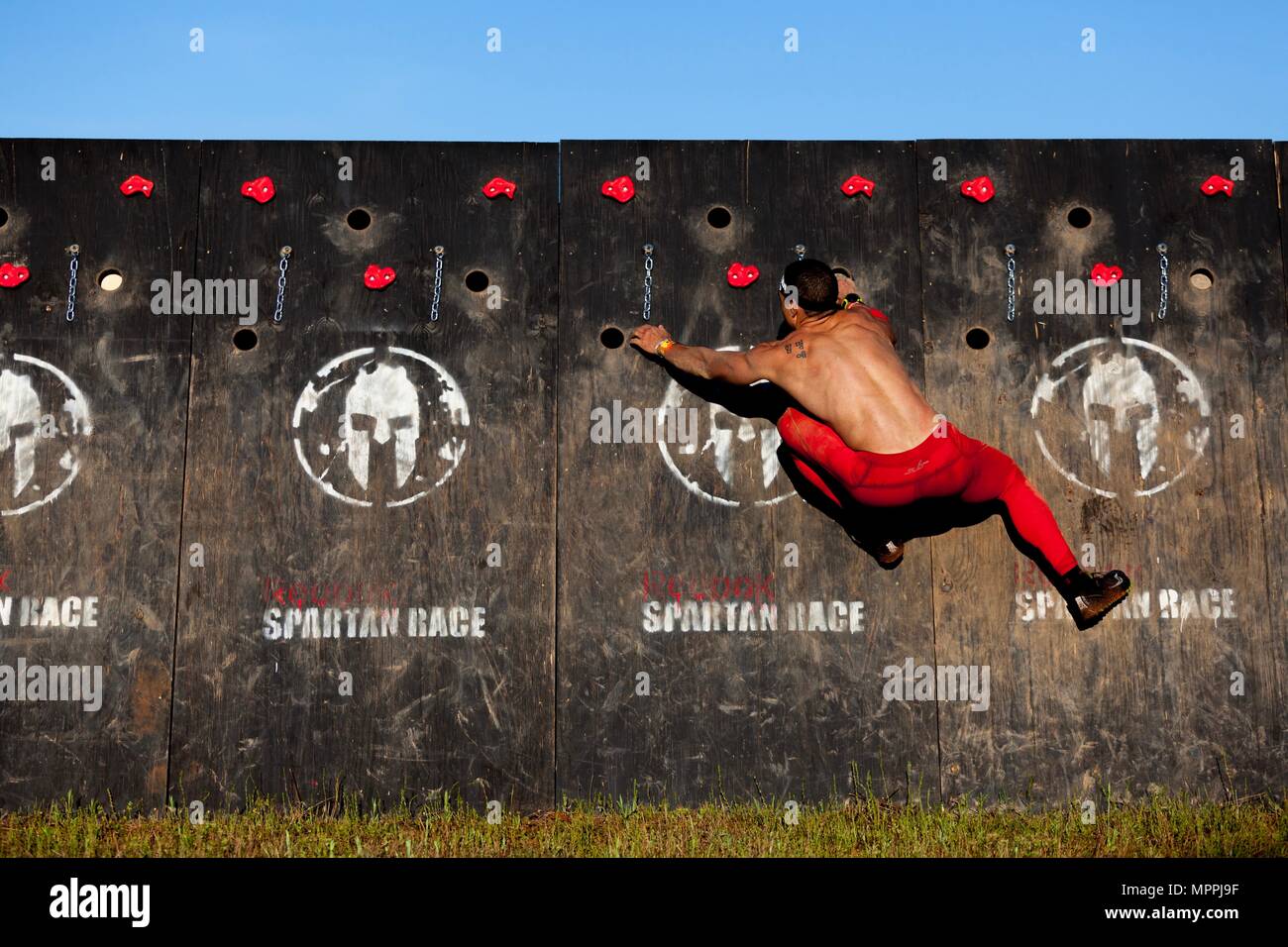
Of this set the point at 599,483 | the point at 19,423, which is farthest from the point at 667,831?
the point at 19,423

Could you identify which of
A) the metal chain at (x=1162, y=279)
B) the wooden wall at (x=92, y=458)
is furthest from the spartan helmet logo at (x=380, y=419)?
the metal chain at (x=1162, y=279)

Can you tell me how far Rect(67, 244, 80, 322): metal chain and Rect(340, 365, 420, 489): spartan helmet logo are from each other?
1.59 m

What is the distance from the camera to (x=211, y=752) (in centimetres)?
652

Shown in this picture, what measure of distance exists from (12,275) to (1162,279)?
6.34 metres

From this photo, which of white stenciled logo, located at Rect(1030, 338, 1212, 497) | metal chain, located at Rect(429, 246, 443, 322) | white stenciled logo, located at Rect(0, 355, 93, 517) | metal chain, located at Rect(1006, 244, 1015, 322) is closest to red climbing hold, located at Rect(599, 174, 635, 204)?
metal chain, located at Rect(429, 246, 443, 322)

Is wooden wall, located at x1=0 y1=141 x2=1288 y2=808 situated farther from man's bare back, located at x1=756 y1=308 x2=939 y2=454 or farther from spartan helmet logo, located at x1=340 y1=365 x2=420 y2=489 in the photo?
man's bare back, located at x1=756 y1=308 x2=939 y2=454

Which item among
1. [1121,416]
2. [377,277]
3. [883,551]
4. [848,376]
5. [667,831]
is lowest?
[667,831]

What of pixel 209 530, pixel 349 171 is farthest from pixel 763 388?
pixel 209 530

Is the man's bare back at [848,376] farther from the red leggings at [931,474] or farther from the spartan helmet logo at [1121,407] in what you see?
the spartan helmet logo at [1121,407]

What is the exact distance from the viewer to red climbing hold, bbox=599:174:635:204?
22.8 feet

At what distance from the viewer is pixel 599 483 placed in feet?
22.1

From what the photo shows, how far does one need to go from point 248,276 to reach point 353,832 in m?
3.03

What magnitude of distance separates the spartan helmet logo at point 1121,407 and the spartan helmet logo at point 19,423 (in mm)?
5697

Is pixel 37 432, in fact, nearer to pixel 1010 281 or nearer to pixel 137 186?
pixel 137 186
